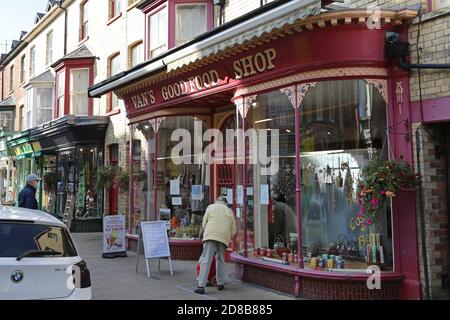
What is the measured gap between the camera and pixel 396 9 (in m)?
6.89

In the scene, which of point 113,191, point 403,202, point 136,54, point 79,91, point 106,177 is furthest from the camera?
point 79,91

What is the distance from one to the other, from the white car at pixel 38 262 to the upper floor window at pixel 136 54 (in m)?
10.2

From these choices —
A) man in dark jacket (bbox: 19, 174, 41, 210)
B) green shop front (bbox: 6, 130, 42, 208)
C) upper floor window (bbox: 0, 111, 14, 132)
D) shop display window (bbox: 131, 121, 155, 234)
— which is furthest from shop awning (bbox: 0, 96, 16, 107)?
man in dark jacket (bbox: 19, 174, 41, 210)

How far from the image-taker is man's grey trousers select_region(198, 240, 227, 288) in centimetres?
784

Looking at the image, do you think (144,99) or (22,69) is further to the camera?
(22,69)

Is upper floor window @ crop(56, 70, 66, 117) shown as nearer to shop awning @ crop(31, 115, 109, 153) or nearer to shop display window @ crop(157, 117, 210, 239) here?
shop awning @ crop(31, 115, 109, 153)

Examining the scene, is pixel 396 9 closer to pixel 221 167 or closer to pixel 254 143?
pixel 254 143

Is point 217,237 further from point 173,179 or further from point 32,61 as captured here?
point 32,61

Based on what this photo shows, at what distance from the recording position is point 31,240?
4914mm

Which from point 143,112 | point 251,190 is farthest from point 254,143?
point 143,112

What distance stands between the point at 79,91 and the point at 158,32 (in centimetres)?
695

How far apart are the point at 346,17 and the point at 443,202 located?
3.11m

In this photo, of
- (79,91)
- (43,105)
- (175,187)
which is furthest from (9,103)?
(175,187)

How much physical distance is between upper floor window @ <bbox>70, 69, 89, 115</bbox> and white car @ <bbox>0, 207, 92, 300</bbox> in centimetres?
1390
